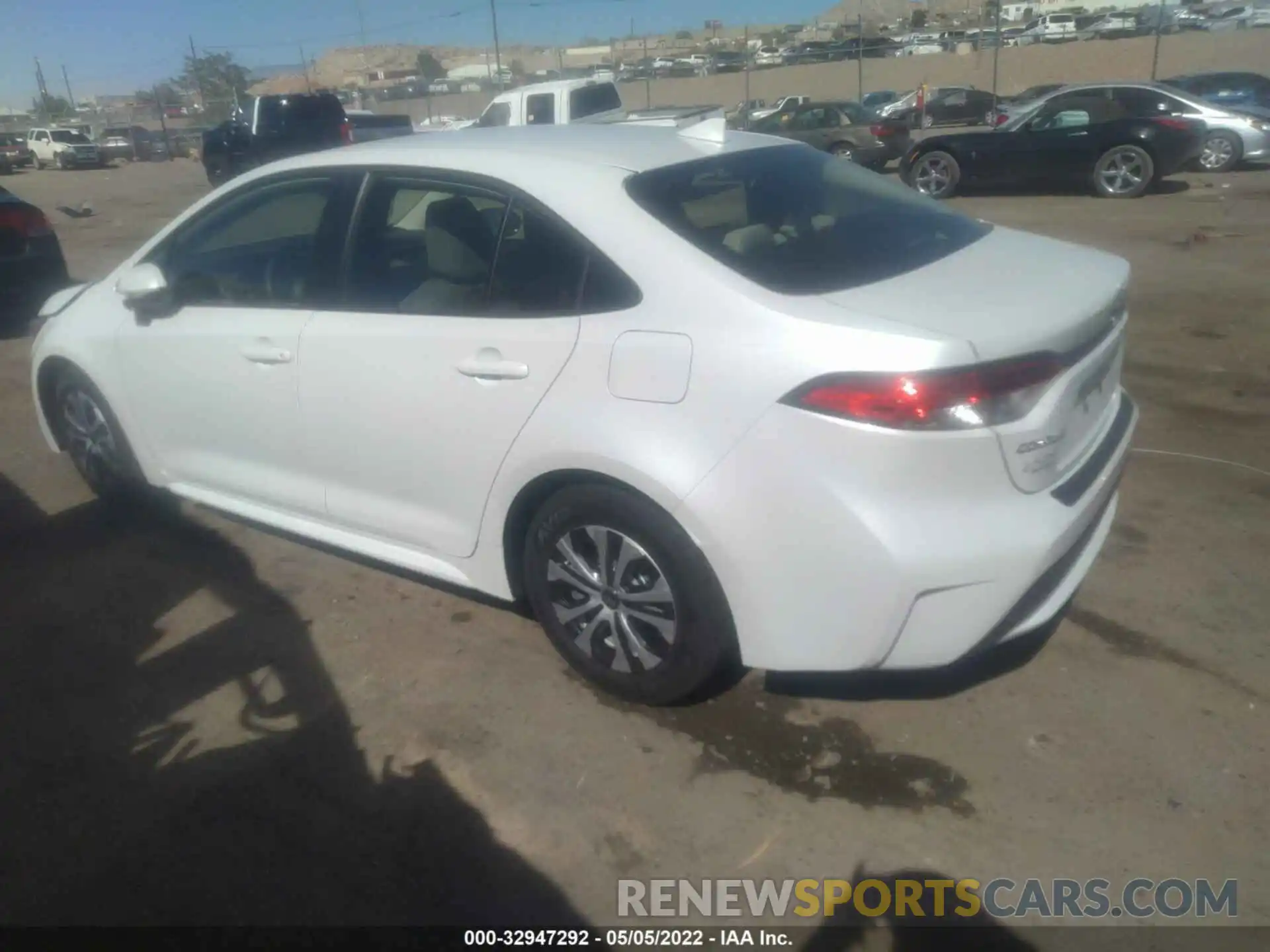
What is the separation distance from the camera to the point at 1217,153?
16.1m

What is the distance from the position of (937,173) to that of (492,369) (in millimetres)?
13509

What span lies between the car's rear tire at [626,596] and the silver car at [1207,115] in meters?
14.2

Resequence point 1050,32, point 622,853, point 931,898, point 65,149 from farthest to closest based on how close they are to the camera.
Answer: point 1050,32
point 65,149
point 622,853
point 931,898

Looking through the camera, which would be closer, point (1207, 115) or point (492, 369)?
point (492, 369)

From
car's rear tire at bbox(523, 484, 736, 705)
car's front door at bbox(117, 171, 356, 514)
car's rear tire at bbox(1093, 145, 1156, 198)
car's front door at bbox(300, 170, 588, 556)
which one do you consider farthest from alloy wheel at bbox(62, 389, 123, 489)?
car's rear tire at bbox(1093, 145, 1156, 198)

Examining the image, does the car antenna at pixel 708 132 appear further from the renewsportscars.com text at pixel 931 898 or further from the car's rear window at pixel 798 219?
the renewsportscars.com text at pixel 931 898

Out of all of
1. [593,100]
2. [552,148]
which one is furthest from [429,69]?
[552,148]

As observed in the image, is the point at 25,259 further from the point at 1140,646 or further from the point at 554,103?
the point at 554,103

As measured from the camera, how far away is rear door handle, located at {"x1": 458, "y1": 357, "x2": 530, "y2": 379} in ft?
10.0

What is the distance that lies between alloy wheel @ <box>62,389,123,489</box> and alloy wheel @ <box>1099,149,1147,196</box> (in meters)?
13.5

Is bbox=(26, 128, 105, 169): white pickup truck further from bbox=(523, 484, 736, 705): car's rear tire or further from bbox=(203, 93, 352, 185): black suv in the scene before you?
bbox=(523, 484, 736, 705): car's rear tire

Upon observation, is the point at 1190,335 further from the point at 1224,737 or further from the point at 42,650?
the point at 42,650

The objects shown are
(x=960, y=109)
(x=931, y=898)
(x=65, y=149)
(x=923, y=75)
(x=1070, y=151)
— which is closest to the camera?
(x=931, y=898)

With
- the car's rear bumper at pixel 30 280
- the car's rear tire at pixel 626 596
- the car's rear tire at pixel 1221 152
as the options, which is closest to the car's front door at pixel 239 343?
the car's rear tire at pixel 626 596
